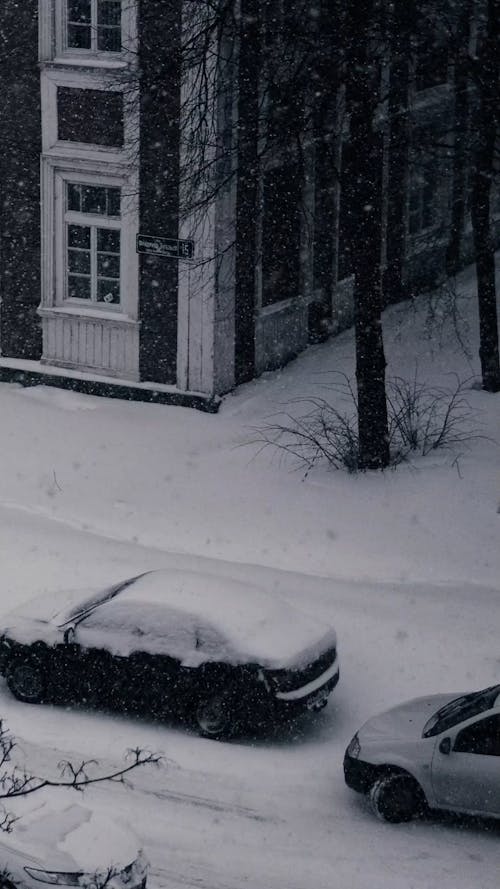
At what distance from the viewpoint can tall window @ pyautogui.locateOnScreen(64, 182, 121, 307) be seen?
20906 millimetres

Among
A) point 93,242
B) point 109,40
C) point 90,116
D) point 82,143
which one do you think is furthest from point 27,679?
point 109,40

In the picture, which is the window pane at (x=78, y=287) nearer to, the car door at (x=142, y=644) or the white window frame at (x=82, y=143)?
the white window frame at (x=82, y=143)

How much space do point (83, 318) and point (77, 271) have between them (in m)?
0.81

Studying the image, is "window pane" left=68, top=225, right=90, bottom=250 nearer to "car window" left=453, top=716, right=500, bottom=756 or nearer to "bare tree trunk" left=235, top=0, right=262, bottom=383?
"bare tree trunk" left=235, top=0, right=262, bottom=383

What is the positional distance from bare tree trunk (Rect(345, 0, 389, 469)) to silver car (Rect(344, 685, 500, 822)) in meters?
6.18

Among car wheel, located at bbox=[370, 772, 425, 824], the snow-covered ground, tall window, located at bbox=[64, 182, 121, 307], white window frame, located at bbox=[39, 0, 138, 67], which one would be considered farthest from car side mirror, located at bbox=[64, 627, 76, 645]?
white window frame, located at bbox=[39, 0, 138, 67]

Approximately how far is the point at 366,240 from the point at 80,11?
6701mm

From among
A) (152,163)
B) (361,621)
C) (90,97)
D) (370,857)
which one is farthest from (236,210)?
(370,857)

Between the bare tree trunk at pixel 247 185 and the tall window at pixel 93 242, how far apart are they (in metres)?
1.98

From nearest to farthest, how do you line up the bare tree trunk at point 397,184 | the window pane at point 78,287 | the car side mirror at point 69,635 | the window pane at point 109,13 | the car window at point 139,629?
the car window at point 139,629 < the car side mirror at point 69,635 < the window pane at point 109,13 < the window pane at point 78,287 < the bare tree trunk at point 397,184

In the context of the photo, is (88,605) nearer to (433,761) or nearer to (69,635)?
(69,635)

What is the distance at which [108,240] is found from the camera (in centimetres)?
2108

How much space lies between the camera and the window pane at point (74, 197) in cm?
2109

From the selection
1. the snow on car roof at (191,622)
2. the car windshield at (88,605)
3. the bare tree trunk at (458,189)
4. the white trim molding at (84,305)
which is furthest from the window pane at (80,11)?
the snow on car roof at (191,622)
